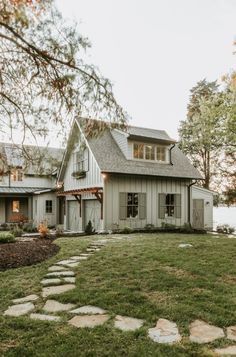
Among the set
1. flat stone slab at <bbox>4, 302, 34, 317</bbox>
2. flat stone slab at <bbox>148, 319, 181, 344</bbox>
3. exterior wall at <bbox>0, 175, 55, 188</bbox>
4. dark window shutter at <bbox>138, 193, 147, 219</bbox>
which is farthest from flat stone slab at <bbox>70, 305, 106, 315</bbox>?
exterior wall at <bbox>0, 175, 55, 188</bbox>

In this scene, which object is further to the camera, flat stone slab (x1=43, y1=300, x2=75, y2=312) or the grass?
flat stone slab (x1=43, y1=300, x2=75, y2=312)

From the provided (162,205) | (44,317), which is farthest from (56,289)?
(162,205)

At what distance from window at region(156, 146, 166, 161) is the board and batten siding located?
135cm

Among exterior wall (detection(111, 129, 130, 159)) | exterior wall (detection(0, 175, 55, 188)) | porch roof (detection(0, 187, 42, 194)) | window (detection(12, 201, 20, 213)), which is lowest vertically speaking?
window (detection(12, 201, 20, 213))

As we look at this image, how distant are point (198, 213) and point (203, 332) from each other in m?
16.7

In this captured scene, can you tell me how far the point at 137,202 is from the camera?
16281 mm

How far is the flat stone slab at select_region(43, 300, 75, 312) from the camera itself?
12.5ft

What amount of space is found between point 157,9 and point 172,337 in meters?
9.24

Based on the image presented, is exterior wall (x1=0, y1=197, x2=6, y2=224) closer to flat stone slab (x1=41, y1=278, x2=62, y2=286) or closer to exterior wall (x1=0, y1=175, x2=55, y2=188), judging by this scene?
exterior wall (x1=0, y1=175, x2=55, y2=188)

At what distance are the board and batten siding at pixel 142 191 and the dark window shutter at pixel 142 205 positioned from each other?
0.57 ft

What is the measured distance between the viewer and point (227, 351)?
2.76 meters

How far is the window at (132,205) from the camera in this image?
16.0 meters

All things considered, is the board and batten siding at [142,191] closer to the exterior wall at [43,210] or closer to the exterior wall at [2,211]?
the exterior wall at [43,210]

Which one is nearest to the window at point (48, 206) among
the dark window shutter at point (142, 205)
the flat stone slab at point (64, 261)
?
the dark window shutter at point (142, 205)
